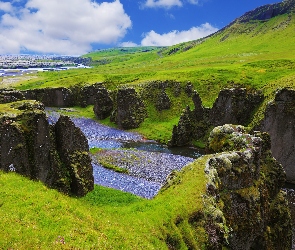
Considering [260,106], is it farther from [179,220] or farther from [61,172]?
[179,220]

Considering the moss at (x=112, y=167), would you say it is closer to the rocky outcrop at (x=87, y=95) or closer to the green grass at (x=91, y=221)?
the green grass at (x=91, y=221)

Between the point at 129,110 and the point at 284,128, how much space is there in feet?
198

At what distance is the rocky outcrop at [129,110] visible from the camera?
11462cm

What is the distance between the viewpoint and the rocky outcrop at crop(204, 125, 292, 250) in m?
29.1

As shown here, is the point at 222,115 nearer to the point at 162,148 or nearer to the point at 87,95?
the point at 162,148

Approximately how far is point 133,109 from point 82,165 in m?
70.5

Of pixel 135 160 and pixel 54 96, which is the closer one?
pixel 135 160

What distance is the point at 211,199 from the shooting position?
94.8 ft

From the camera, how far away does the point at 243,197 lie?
33219 millimetres

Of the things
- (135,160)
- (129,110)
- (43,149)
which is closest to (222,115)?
(135,160)

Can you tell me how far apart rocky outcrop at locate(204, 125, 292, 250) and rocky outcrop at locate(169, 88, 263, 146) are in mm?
49902

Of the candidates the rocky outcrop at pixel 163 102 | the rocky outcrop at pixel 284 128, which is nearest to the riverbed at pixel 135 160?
the rocky outcrop at pixel 163 102

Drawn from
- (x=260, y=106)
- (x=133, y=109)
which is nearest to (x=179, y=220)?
(x=260, y=106)

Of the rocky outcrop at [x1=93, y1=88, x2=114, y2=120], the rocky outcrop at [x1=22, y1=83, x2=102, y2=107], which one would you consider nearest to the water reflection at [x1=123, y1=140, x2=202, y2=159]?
the rocky outcrop at [x1=93, y1=88, x2=114, y2=120]
